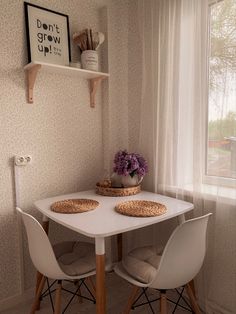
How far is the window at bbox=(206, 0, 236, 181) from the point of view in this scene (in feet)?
4.84

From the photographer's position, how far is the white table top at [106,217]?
1258 mm

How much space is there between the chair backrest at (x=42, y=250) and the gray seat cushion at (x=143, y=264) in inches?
14.7

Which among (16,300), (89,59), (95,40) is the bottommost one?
(16,300)

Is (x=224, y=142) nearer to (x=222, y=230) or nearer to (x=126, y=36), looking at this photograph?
(x=222, y=230)

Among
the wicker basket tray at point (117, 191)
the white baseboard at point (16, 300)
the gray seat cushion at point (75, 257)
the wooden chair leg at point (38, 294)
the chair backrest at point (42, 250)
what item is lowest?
the white baseboard at point (16, 300)

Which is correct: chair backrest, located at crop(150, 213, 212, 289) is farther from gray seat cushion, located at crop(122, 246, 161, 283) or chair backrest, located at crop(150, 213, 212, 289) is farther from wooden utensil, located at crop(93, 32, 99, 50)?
wooden utensil, located at crop(93, 32, 99, 50)

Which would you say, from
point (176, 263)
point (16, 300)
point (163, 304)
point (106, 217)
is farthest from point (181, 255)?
point (16, 300)

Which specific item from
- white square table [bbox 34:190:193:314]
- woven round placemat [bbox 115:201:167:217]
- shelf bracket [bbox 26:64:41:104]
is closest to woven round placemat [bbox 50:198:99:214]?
white square table [bbox 34:190:193:314]

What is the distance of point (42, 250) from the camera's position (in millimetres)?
1332

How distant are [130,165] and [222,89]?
30.0 inches

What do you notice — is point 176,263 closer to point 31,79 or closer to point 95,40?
point 31,79

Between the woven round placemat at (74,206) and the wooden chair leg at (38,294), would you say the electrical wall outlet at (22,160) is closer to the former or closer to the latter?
the woven round placemat at (74,206)

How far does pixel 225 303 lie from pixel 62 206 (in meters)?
1.15

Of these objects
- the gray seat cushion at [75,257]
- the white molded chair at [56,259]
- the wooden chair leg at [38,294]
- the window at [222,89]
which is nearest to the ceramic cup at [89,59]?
the window at [222,89]
